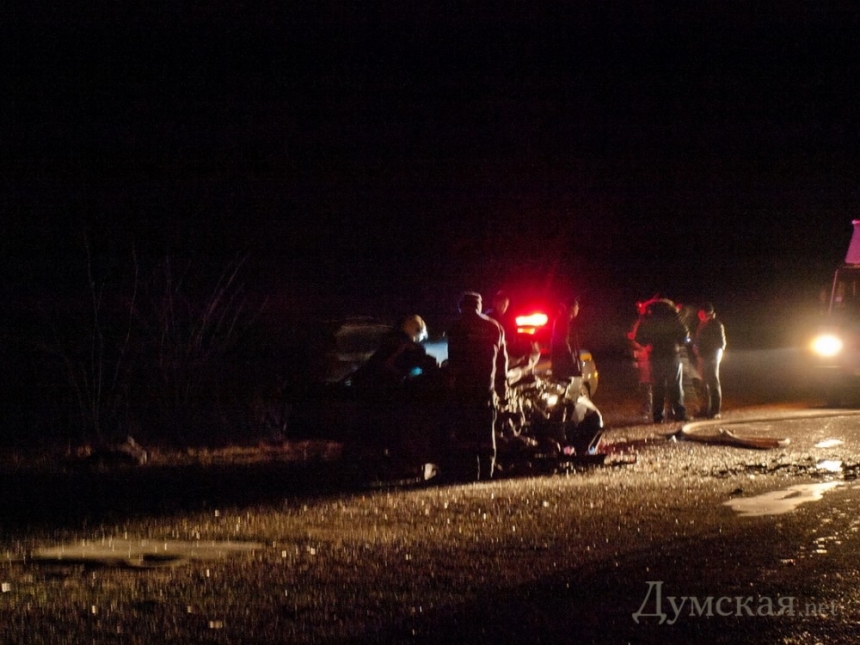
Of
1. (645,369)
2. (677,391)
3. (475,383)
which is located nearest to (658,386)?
(677,391)

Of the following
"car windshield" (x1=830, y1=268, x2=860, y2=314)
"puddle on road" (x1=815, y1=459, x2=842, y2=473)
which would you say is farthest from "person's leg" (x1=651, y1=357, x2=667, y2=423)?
"car windshield" (x1=830, y1=268, x2=860, y2=314)

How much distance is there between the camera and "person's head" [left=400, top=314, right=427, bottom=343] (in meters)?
11.9

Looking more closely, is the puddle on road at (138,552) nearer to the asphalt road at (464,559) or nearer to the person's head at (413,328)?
the asphalt road at (464,559)

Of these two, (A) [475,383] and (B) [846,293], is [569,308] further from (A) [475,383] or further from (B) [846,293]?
(B) [846,293]

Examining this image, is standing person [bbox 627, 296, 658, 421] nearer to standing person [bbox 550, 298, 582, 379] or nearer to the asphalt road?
standing person [bbox 550, 298, 582, 379]

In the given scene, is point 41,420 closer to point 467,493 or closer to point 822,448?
point 467,493

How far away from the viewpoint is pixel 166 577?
7.22 m

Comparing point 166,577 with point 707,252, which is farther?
point 707,252

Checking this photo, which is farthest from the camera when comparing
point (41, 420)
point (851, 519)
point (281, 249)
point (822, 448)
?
point (281, 249)

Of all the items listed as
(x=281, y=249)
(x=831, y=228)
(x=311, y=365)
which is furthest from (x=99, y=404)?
(x=831, y=228)

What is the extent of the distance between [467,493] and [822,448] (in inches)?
201

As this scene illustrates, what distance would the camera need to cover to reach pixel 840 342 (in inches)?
758

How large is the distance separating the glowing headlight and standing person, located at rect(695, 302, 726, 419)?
9.63 ft

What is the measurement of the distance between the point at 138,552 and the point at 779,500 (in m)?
5.29
